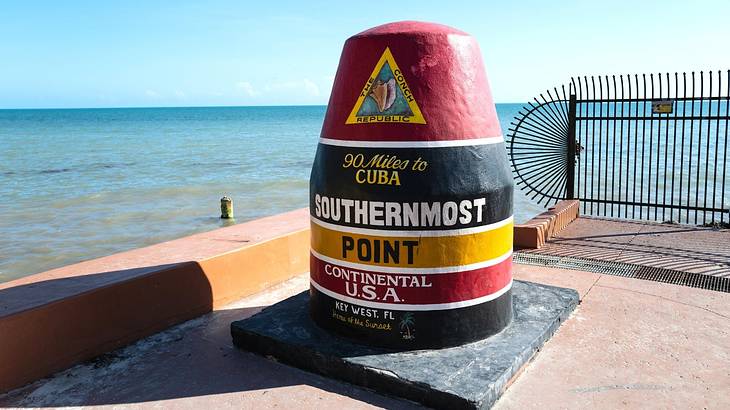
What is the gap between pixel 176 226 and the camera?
1577 cm

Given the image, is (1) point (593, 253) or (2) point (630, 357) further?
(1) point (593, 253)

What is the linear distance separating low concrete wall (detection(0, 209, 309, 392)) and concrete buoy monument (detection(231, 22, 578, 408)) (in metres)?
1.13

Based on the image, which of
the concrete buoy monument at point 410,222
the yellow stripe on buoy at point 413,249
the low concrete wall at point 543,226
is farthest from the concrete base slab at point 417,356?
the low concrete wall at point 543,226

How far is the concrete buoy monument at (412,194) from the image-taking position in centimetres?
436

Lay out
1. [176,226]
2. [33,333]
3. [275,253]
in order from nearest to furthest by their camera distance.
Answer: [33,333] → [275,253] → [176,226]

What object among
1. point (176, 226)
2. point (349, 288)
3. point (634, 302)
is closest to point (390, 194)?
point (349, 288)

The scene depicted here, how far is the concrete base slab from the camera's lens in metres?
3.96

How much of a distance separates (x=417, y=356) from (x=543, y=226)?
495 cm

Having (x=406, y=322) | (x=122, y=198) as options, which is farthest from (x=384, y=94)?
(x=122, y=198)

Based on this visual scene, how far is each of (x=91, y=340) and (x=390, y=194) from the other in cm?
275

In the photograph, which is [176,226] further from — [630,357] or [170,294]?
[630,357]

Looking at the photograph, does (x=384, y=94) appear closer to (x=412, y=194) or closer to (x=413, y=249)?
(x=412, y=194)

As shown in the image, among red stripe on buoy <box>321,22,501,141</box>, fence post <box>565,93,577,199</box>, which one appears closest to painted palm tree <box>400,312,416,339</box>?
red stripe on buoy <box>321,22,501,141</box>

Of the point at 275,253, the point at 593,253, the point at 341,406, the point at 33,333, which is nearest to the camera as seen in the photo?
the point at 341,406
